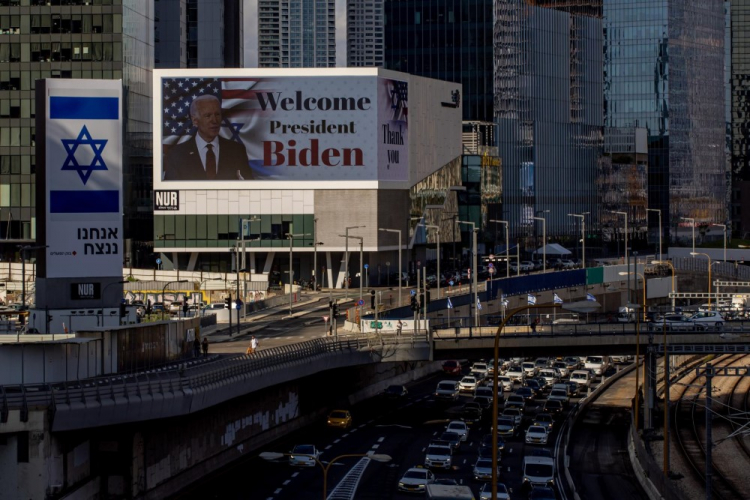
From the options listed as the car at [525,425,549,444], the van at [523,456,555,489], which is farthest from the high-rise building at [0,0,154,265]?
the van at [523,456,555,489]

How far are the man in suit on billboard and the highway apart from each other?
60.9 m

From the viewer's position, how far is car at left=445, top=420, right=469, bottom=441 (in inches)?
3639

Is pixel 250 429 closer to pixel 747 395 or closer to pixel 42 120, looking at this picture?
pixel 42 120

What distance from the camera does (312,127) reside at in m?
167

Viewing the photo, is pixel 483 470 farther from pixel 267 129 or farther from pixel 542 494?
pixel 267 129

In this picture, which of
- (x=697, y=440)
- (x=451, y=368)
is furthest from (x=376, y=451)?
(x=451, y=368)

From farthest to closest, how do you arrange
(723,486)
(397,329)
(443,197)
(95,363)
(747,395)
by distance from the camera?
1. (443,197)
2. (747,395)
3. (397,329)
4. (723,486)
5. (95,363)

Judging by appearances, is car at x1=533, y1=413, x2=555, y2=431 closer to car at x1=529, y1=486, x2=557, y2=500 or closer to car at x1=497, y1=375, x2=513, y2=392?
car at x1=497, y1=375, x2=513, y2=392

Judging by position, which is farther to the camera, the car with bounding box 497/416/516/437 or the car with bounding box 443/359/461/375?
the car with bounding box 443/359/461/375

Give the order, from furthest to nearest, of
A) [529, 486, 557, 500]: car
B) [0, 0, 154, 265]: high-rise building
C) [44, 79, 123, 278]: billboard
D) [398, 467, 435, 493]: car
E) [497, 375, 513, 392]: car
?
[0, 0, 154, 265]: high-rise building → [497, 375, 513, 392]: car → [44, 79, 123, 278]: billboard → [398, 467, 435, 493]: car → [529, 486, 557, 500]: car

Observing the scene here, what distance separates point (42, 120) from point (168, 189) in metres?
81.5

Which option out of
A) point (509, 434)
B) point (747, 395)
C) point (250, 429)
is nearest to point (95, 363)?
point (250, 429)

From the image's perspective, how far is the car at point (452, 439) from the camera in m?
88.5

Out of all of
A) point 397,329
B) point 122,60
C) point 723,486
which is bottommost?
point 723,486
